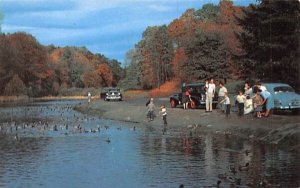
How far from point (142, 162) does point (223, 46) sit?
5748 centimetres

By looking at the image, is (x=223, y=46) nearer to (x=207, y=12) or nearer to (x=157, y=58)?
(x=207, y=12)

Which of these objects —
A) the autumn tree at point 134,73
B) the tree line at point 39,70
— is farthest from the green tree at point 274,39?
the autumn tree at point 134,73

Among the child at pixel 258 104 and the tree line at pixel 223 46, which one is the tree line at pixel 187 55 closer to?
the tree line at pixel 223 46

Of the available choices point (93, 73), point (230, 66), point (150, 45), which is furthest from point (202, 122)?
point (93, 73)

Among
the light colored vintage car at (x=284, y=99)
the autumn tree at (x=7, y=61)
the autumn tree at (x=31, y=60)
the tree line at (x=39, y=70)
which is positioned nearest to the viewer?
the light colored vintage car at (x=284, y=99)

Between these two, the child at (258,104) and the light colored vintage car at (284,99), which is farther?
the light colored vintage car at (284,99)

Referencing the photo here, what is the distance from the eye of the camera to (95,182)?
13070 mm

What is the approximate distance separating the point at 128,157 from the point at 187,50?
194 ft

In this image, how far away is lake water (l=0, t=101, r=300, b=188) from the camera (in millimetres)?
12977

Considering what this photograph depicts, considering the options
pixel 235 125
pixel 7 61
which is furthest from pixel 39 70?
pixel 235 125

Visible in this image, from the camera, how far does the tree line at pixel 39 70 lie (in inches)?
4230

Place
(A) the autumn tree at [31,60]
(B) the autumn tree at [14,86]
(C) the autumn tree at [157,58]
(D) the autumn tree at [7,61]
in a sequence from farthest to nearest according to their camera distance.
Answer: (A) the autumn tree at [31,60] → (C) the autumn tree at [157,58] → (D) the autumn tree at [7,61] → (B) the autumn tree at [14,86]

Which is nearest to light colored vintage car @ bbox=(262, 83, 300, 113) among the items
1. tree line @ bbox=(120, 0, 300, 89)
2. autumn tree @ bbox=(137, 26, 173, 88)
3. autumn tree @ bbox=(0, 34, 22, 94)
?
tree line @ bbox=(120, 0, 300, 89)

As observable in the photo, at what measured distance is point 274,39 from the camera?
39.1 metres
